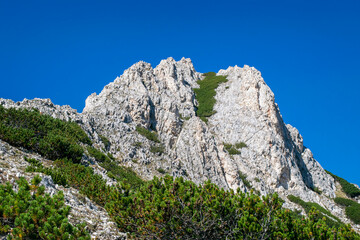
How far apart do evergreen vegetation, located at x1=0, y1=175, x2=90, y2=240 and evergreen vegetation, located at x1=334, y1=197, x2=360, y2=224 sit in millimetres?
57450

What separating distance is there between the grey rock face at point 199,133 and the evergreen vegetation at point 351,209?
4.32 feet

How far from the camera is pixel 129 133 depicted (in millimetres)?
49969

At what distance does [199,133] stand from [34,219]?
46180 millimetres

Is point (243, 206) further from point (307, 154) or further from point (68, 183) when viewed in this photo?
point (307, 154)

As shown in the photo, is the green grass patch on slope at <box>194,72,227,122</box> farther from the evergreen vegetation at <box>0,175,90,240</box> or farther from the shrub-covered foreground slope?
the evergreen vegetation at <box>0,175,90,240</box>

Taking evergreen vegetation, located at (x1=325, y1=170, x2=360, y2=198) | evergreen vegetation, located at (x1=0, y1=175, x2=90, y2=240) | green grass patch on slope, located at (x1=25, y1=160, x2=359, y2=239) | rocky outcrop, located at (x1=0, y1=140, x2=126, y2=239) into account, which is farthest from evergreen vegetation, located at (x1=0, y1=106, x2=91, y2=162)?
evergreen vegetation, located at (x1=325, y1=170, x2=360, y2=198)

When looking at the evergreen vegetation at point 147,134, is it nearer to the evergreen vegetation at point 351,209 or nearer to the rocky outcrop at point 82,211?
the rocky outcrop at point 82,211

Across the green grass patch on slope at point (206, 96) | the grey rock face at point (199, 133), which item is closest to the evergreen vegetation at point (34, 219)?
the grey rock face at point (199, 133)

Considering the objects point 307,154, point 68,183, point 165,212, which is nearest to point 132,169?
point 68,183

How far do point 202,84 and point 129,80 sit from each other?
34439mm

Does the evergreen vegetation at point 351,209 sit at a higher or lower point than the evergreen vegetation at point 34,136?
higher

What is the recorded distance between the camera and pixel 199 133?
179 feet

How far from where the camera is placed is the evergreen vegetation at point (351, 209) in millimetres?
52903

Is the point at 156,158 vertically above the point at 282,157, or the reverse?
the point at 282,157
